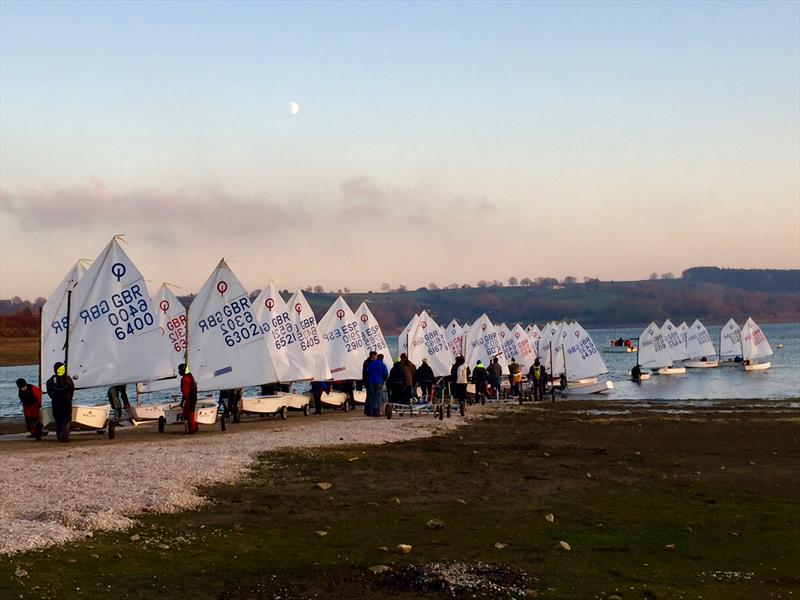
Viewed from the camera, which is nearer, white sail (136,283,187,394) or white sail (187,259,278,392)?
white sail (187,259,278,392)

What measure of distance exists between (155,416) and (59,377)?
593 centimetres

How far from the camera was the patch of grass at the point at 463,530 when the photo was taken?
33.0 ft

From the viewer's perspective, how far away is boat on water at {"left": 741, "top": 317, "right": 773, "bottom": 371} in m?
94.9

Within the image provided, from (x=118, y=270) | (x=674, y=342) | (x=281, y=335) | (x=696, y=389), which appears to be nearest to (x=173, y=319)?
(x=281, y=335)

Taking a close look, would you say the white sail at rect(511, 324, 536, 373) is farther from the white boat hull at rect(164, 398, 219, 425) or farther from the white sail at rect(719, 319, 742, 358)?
the white sail at rect(719, 319, 742, 358)

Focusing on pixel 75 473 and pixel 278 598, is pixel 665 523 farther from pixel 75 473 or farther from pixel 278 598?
pixel 75 473

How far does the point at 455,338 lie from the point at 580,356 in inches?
326

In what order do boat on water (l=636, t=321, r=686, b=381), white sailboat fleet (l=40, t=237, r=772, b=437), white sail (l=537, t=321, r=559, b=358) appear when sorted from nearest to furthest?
white sailboat fleet (l=40, t=237, r=772, b=437) → white sail (l=537, t=321, r=559, b=358) → boat on water (l=636, t=321, r=686, b=381)

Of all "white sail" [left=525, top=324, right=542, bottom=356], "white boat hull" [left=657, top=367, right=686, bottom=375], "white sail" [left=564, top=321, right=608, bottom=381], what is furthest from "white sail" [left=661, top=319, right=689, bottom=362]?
"white sail" [left=564, top=321, right=608, bottom=381]

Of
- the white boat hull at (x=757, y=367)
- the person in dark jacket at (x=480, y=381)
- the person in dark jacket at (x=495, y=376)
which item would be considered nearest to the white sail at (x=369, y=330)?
the person in dark jacket at (x=480, y=381)

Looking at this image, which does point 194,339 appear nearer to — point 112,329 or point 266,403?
point 266,403

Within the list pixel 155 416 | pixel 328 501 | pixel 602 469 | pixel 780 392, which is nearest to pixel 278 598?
pixel 328 501

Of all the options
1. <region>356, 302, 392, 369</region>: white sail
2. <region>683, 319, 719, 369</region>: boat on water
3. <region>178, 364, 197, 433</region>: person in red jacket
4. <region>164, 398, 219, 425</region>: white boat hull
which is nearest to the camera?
<region>178, 364, 197, 433</region>: person in red jacket

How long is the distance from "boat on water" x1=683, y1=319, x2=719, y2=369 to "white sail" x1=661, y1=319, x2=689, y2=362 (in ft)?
21.1
